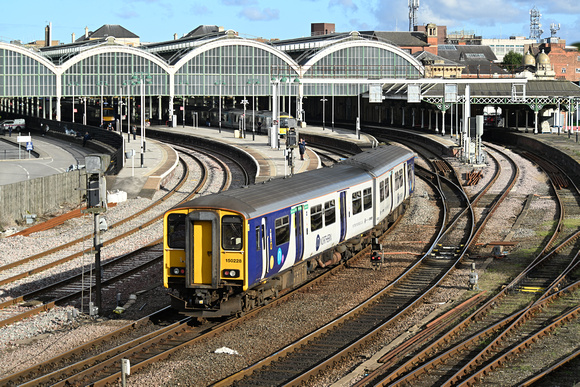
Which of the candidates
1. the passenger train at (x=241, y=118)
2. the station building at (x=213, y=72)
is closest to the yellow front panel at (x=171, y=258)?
the passenger train at (x=241, y=118)

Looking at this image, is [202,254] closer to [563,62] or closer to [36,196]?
[36,196]

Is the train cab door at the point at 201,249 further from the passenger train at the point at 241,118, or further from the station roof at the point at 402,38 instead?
the station roof at the point at 402,38

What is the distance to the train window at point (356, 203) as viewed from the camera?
948 inches

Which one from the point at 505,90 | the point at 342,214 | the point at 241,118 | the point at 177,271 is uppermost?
the point at 505,90

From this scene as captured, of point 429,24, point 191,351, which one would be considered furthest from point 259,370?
point 429,24

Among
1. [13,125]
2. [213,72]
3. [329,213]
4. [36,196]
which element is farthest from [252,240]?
[213,72]

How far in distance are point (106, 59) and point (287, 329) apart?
81.2 meters

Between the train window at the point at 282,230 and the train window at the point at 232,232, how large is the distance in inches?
69.5

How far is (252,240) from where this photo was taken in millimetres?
17609

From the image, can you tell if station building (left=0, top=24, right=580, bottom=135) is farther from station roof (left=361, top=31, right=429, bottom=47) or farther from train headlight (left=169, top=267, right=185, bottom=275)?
train headlight (left=169, top=267, right=185, bottom=275)

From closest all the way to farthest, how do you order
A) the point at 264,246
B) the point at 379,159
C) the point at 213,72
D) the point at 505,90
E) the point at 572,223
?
1. the point at 264,246
2. the point at 379,159
3. the point at 572,223
4. the point at 505,90
5. the point at 213,72

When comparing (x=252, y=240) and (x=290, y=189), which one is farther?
(x=290, y=189)

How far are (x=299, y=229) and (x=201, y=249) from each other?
3.40m

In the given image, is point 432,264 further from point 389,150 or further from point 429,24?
point 429,24
